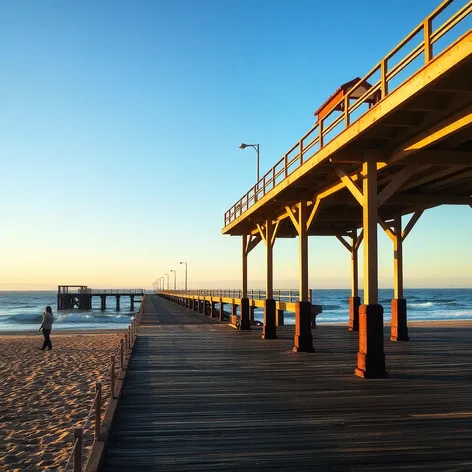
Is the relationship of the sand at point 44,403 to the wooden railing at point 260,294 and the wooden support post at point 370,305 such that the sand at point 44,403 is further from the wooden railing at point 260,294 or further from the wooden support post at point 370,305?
the wooden railing at point 260,294

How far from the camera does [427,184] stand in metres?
14.9

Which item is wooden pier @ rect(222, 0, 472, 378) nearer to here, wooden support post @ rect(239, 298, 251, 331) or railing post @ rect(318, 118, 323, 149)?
railing post @ rect(318, 118, 323, 149)

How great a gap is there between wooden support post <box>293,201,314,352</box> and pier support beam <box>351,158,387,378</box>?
4.16m

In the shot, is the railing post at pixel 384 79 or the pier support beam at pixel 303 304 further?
the pier support beam at pixel 303 304

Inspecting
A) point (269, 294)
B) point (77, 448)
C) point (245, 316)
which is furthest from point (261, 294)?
point (77, 448)

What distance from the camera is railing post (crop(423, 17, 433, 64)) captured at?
757cm

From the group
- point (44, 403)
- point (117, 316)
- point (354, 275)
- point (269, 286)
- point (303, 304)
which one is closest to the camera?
point (44, 403)

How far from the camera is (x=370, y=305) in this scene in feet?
35.8

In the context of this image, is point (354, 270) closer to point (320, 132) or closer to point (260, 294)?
point (260, 294)

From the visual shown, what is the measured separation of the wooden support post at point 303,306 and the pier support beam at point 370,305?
4.16 metres

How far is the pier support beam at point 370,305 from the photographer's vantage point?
10.9 metres

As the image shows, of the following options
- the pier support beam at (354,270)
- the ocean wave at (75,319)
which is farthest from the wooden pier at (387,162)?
the ocean wave at (75,319)

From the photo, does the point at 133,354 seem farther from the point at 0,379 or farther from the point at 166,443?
the point at 166,443

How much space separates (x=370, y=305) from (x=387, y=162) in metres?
2.93
